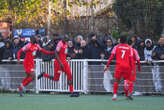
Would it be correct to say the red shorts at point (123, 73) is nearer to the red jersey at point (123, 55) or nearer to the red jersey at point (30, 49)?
the red jersey at point (123, 55)

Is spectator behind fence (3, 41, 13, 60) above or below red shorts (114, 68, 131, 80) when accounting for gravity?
above

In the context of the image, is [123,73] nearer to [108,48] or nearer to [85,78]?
[108,48]

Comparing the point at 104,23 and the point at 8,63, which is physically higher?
the point at 104,23

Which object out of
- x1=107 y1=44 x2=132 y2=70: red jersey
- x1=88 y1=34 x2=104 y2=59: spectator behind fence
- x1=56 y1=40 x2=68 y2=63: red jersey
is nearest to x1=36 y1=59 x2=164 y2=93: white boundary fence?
x1=88 y1=34 x2=104 y2=59: spectator behind fence

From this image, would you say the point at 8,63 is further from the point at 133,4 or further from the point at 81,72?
the point at 133,4

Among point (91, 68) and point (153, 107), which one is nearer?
point (153, 107)

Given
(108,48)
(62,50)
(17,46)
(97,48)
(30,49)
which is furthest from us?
(17,46)

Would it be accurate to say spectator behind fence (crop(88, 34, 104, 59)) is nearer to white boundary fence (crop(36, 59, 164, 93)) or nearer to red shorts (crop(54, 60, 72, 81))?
white boundary fence (crop(36, 59, 164, 93))

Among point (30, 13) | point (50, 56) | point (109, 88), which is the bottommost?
point (109, 88)

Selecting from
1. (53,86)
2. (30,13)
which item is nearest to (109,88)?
(53,86)

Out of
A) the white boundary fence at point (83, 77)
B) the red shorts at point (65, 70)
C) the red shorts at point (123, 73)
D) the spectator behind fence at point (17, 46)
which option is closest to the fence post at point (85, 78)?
the white boundary fence at point (83, 77)

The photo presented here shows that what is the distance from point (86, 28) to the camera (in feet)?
90.0

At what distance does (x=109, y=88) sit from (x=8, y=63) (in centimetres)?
379

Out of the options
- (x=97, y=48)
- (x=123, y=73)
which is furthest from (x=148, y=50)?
(x=123, y=73)
